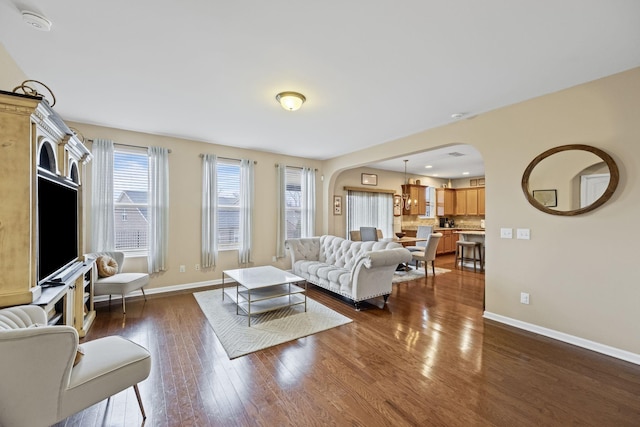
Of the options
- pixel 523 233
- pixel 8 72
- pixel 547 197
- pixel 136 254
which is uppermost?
pixel 8 72

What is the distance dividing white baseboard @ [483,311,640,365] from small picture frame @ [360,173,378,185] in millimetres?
4529

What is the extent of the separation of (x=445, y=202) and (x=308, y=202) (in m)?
5.41

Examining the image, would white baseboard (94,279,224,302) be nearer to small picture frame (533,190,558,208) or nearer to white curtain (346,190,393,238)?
white curtain (346,190,393,238)

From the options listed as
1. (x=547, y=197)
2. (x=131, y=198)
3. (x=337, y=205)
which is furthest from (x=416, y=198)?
(x=131, y=198)

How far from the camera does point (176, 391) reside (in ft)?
6.58

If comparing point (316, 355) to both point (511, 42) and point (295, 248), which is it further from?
point (511, 42)

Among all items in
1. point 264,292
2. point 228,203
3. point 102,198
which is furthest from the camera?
point 228,203

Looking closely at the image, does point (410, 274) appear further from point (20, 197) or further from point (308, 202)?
point (20, 197)

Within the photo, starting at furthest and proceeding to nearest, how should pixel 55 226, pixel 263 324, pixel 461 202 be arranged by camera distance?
pixel 461 202, pixel 263 324, pixel 55 226

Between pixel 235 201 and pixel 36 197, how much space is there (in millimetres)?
3431

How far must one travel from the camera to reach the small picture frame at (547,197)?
2870 mm

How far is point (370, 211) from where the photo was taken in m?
7.37

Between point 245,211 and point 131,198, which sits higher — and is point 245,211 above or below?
below

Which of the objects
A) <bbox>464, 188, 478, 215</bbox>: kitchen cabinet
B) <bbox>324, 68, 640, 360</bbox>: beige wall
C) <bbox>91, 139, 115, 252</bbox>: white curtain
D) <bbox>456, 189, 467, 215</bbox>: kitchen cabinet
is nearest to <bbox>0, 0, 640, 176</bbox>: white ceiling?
→ <bbox>324, 68, 640, 360</bbox>: beige wall
